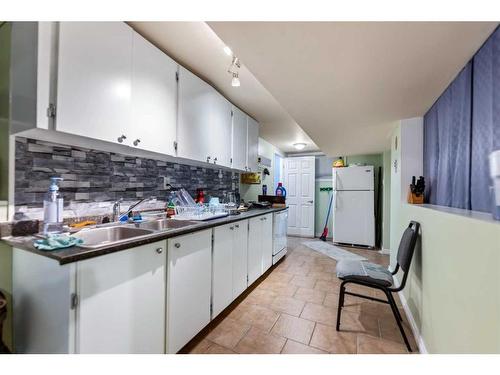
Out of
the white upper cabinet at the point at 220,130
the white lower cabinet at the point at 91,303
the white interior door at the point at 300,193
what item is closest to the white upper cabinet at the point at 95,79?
the white lower cabinet at the point at 91,303

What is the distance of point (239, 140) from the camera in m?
3.01

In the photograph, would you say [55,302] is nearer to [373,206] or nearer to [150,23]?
[150,23]

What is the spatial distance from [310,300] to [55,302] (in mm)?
2113

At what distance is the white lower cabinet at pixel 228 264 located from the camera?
180 centimetres

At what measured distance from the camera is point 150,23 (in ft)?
4.85

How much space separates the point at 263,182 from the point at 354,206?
2037mm

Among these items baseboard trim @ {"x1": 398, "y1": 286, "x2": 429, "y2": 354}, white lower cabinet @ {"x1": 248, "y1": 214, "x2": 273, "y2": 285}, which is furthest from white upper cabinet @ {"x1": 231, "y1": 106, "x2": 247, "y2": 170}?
baseboard trim @ {"x1": 398, "y1": 286, "x2": 429, "y2": 354}

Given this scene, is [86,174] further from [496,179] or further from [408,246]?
[408,246]

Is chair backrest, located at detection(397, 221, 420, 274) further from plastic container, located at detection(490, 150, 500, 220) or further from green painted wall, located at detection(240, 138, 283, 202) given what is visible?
green painted wall, located at detection(240, 138, 283, 202)

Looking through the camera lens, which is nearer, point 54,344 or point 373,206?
point 54,344

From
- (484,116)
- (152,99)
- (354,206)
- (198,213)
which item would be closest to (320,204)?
(354,206)
